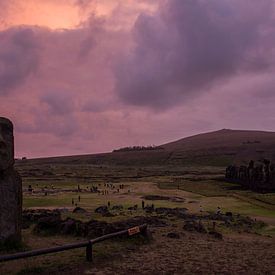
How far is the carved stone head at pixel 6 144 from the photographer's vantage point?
1470 cm

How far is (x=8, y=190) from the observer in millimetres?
15008

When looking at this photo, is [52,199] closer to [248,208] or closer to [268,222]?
[248,208]

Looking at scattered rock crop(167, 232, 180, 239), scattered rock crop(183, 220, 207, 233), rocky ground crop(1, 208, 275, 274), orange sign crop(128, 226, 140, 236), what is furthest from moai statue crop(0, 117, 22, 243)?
scattered rock crop(183, 220, 207, 233)

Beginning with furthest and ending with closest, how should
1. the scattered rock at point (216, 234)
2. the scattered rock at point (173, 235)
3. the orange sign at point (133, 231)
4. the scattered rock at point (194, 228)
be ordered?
the scattered rock at point (194, 228)
the scattered rock at point (216, 234)
the scattered rock at point (173, 235)
the orange sign at point (133, 231)

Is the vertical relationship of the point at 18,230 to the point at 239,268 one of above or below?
above

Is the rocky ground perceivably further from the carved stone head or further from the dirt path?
the carved stone head

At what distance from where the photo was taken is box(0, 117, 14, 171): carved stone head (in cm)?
1470

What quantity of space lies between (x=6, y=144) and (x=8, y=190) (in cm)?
133

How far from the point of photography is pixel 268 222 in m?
25.9

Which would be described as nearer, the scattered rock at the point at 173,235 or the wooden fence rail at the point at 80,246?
the wooden fence rail at the point at 80,246

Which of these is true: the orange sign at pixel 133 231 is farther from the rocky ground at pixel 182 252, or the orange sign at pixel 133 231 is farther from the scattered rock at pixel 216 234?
the scattered rock at pixel 216 234

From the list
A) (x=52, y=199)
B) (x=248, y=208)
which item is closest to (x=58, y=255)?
(x=248, y=208)

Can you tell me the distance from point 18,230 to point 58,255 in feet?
5.10

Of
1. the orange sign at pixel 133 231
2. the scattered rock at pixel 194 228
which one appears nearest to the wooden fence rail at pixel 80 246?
the orange sign at pixel 133 231
